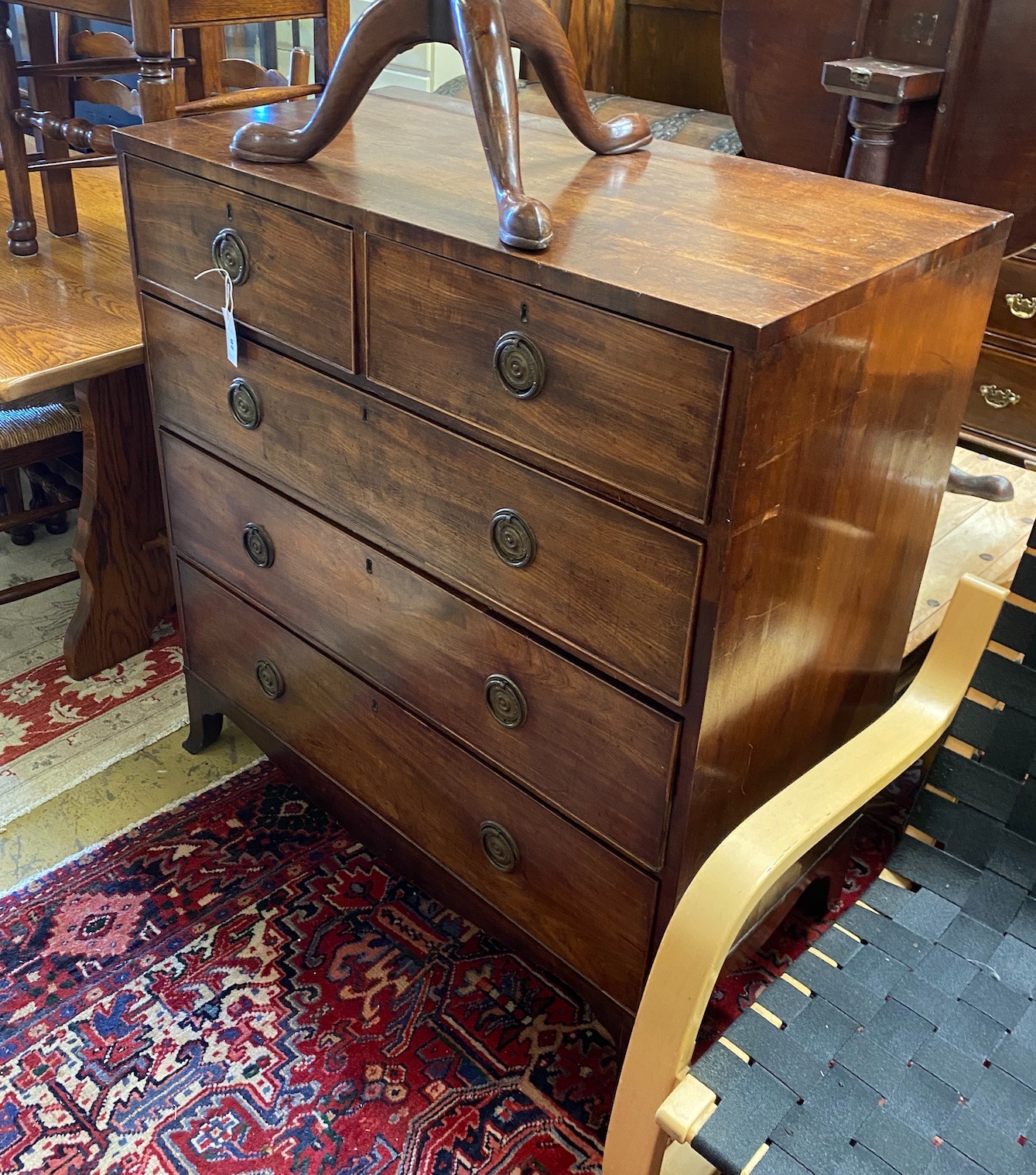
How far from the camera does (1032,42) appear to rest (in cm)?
166

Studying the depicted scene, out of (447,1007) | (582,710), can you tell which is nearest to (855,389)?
(582,710)

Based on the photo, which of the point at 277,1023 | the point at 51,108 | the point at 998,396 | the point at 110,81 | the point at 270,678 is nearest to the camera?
the point at 277,1023

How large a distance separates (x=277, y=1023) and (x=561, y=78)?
4.27 ft

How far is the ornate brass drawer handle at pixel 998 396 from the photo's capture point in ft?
6.93

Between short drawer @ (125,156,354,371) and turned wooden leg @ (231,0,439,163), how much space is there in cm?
7

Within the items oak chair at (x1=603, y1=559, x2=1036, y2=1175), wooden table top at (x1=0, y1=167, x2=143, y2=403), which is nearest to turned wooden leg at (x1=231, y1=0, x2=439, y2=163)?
wooden table top at (x1=0, y1=167, x2=143, y2=403)

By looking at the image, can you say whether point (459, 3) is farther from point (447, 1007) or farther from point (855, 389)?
point (447, 1007)

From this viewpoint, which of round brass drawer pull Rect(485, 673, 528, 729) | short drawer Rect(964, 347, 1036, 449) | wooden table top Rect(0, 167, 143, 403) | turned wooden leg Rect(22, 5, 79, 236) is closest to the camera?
round brass drawer pull Rect(485, 673, 528, 729)

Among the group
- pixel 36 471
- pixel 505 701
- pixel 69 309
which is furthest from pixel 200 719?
pixel 36 471

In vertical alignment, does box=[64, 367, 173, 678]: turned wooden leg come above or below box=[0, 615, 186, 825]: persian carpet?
above

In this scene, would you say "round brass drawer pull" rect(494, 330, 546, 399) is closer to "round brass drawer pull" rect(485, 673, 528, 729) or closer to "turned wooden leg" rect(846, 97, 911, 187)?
"round brass drawer pull" rect(485, 673, 528, 729)

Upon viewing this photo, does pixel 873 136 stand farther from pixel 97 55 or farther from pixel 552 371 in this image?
A: pixel 97 55

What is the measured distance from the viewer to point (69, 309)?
2070 mm

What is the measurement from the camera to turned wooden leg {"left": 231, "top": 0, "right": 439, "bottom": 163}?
1282mm
